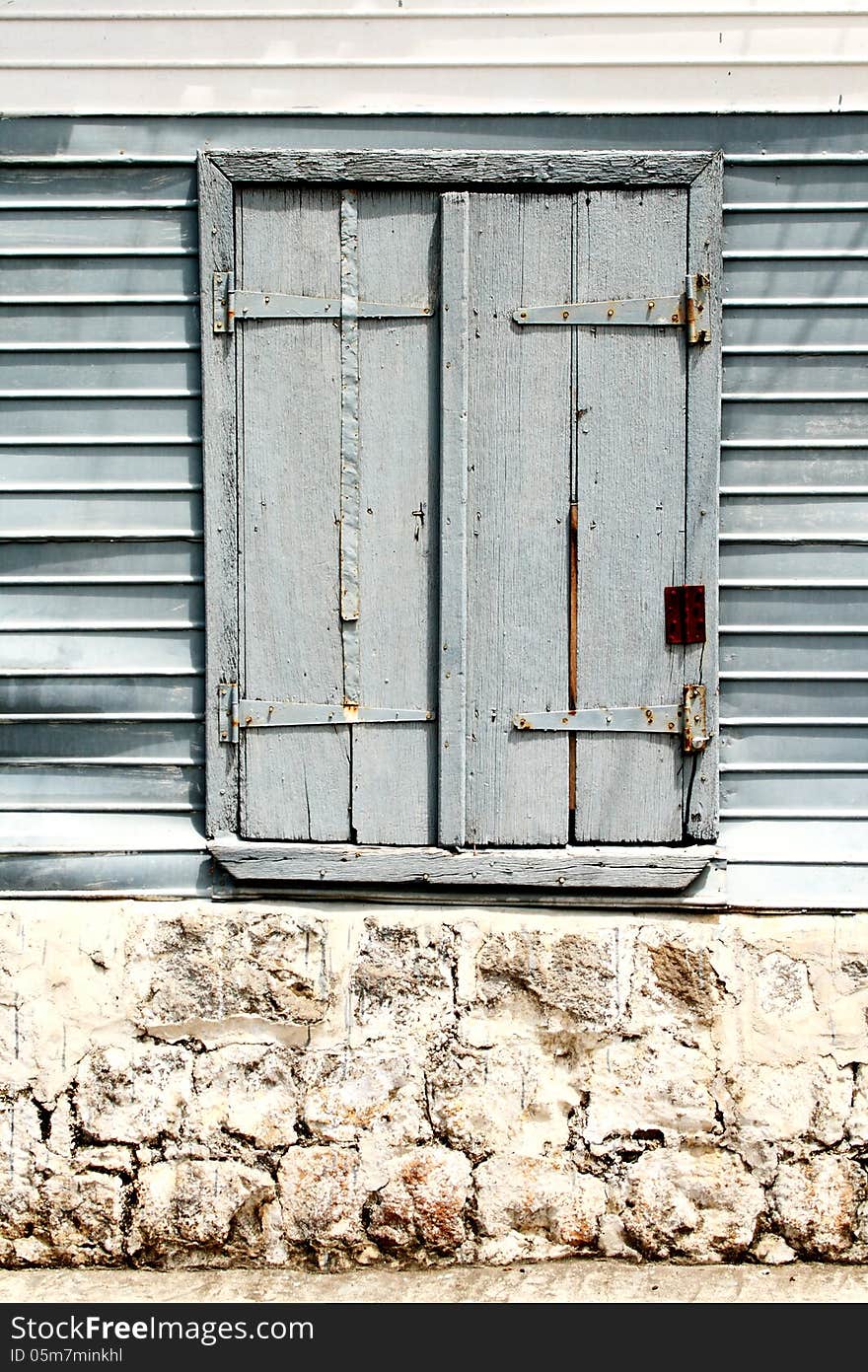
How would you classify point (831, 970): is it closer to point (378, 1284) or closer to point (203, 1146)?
point (378, 1284)

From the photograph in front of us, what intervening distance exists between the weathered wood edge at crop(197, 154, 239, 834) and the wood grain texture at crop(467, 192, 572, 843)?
2.32ft

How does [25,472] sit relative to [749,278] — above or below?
below

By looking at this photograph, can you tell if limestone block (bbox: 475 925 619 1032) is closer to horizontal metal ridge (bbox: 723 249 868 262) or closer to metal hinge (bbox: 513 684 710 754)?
metal hinge (bbox: 513 684 710 754)

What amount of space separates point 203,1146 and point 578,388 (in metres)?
2.50

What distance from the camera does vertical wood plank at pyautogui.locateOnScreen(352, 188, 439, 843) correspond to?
329cm

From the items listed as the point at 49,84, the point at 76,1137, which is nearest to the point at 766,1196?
the point at 76,1137

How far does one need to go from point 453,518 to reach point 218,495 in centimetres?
70

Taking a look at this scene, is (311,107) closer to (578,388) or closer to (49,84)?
(49,84)

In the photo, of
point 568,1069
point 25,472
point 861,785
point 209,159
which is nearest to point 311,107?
point 209,159

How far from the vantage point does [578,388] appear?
130 inches

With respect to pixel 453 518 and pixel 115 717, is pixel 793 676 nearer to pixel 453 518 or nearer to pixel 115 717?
pixel 453 518

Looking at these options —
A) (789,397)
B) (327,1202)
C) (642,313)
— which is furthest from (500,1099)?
(642,313)

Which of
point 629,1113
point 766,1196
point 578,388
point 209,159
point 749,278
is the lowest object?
point 766,1196

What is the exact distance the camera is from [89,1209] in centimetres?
333
